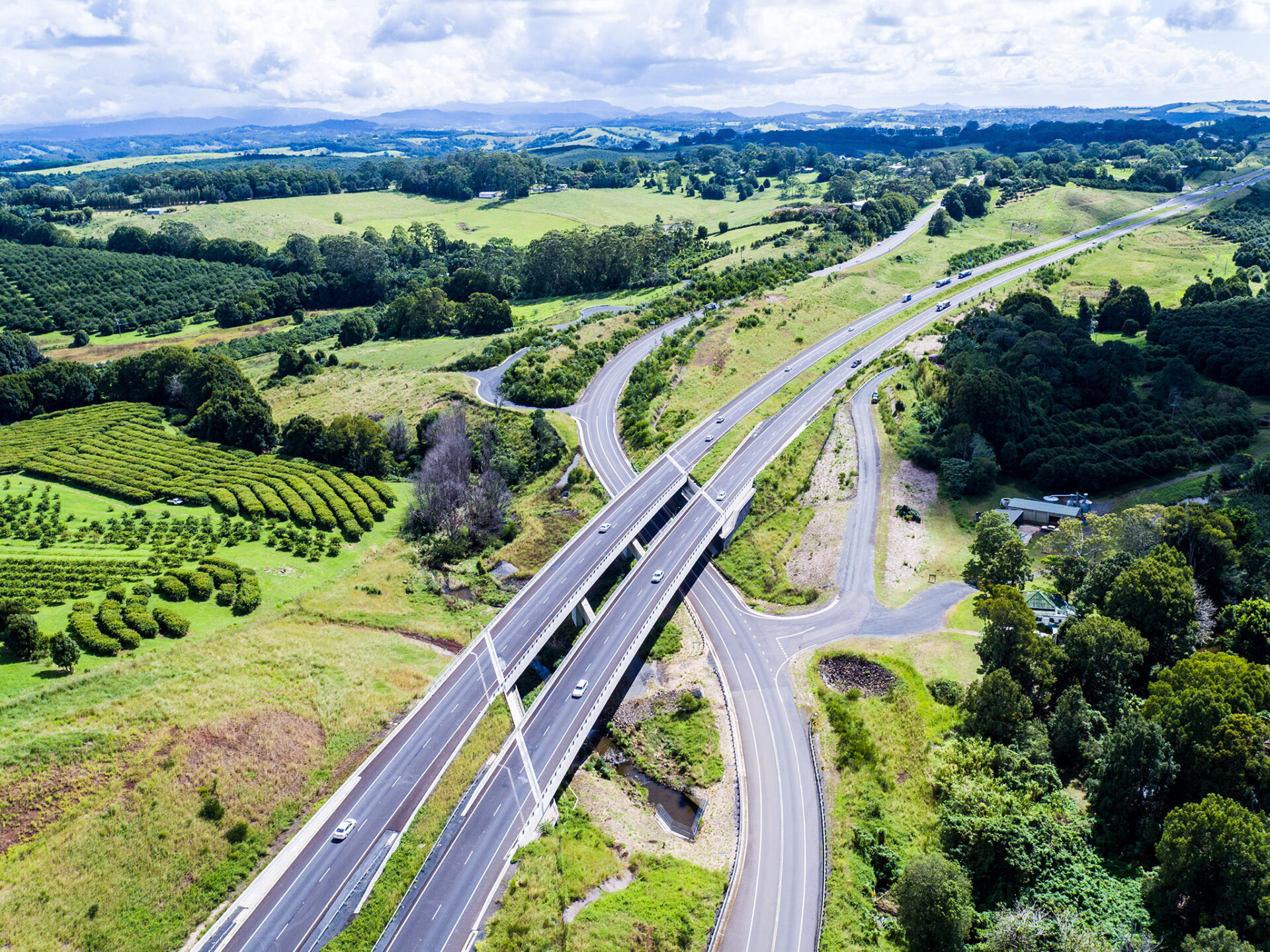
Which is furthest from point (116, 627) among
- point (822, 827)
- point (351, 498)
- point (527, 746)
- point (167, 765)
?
point (822, 827)

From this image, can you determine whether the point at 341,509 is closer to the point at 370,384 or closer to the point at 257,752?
the point at 257,752

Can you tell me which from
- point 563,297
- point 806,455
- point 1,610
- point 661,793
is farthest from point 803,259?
point 1,610

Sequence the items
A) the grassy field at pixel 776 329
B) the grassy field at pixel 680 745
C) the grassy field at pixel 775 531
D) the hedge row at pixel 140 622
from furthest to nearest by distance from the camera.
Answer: the grassy field at pixel 776 329 → the grassy field at pixel 775 531 → the hedge row at pixel 140 622 → the grassy field at pixel 680 745

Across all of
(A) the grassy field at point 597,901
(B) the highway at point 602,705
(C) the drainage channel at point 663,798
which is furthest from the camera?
(C) the drainage channel at point 663,798

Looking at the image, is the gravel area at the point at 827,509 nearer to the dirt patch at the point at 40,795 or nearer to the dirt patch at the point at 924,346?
the dirt patch at the point at 924,346

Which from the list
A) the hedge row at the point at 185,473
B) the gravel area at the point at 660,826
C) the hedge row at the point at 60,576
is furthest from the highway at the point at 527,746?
the hedge row at the point at 60,576
